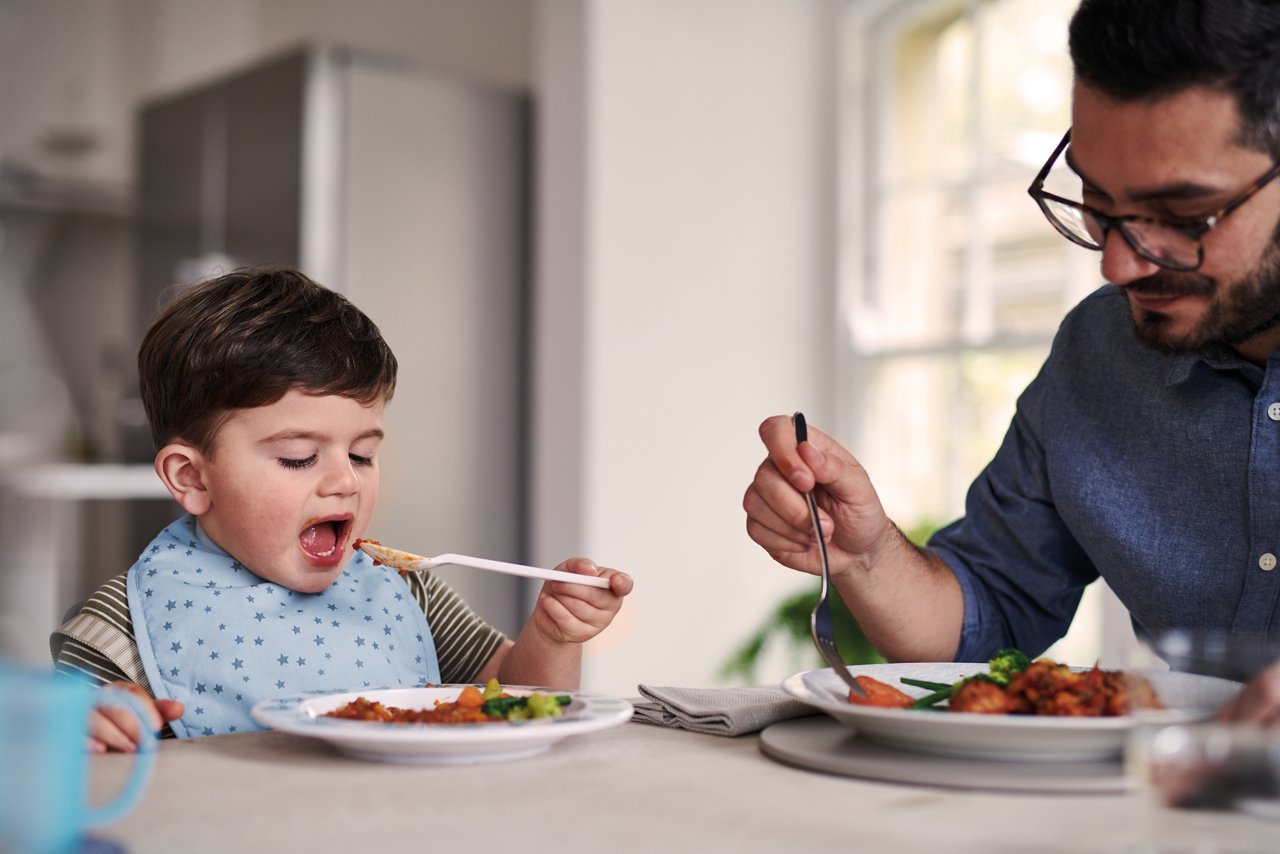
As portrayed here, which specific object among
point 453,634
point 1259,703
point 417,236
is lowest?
point 453,634

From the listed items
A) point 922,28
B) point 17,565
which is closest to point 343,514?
point 922,28

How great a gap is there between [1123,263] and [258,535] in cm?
93

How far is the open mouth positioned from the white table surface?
0.43 meters

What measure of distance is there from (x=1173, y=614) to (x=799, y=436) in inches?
20.9

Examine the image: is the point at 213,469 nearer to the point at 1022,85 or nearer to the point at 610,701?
the point at 610,701

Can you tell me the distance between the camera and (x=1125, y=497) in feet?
5.09

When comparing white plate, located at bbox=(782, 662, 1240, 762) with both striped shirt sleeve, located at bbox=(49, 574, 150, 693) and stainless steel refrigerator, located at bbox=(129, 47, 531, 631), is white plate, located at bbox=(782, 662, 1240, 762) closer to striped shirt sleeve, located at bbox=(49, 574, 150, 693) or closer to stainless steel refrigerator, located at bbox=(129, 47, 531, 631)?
striped shirt sleeve, located at bbox=(49, 574, 150, 693)

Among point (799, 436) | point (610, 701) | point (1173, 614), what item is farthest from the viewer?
point (1173, 614)

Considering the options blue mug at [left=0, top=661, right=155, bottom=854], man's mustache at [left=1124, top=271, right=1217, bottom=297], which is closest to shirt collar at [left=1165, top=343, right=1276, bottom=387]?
man's mustache at [left=1124, top=271, right=1217, bottom=297]

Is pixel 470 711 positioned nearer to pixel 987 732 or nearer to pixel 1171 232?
pixel 987 732

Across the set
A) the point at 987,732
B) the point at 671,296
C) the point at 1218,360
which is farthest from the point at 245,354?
the point at 671,296

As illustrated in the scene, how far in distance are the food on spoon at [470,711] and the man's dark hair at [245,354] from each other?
0.44 m

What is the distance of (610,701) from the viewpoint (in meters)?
1.08

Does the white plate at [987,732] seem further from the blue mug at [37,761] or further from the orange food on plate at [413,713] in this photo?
the blue mug at [37,761]
